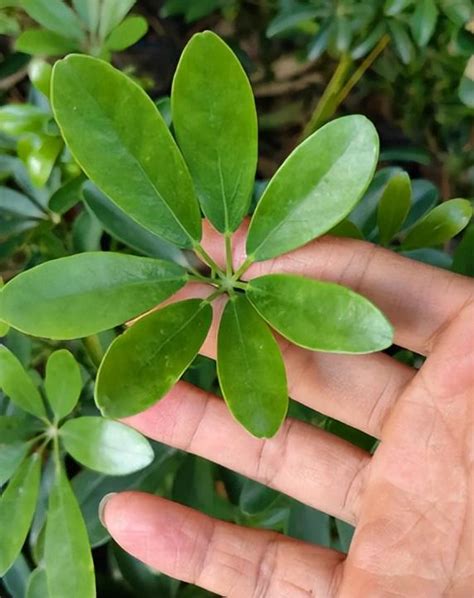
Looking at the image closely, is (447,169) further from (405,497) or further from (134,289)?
(134,289)

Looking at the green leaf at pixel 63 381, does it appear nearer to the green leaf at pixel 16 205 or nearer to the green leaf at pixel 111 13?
the green leaf at pixel 16 205

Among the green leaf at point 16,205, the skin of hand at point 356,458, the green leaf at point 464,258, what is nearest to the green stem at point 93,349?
the skin of hand at point 356,458

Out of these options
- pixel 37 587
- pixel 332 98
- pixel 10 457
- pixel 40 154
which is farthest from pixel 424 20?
pixel 37 587

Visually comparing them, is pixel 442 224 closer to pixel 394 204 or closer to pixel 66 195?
pixel 394 204

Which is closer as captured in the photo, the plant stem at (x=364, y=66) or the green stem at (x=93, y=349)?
the green stem at (x=93, y=349)

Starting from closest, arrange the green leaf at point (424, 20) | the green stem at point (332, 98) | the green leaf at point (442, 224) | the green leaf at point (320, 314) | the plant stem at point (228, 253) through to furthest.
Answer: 1. the green leaf at point (320, 314)
2. the plant stem at point (228, 253)
3. the green leaf at point (442, 224)
4. the green leaf at point (424, 20)
5. the green stem at point (332, 98)

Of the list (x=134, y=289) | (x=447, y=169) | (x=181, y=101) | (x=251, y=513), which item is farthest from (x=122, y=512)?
(x=447, y=169)
